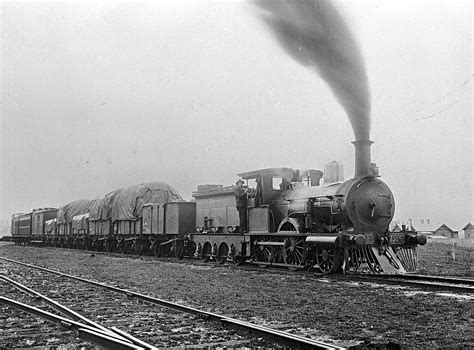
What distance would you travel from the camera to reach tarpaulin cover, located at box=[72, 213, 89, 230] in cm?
3233

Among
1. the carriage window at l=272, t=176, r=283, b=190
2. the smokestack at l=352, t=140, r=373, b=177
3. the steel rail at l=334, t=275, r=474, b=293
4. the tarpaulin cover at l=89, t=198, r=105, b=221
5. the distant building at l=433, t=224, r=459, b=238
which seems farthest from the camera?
the distant building at l=433, t=224, r=459, b=238

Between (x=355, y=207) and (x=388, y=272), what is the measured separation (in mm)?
1760

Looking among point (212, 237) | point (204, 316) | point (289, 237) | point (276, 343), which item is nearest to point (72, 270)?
point (212, 237)

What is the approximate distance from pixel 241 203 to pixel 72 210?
2218cm

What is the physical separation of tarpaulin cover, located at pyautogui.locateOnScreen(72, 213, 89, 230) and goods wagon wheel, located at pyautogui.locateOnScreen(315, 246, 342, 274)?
70.8 ft

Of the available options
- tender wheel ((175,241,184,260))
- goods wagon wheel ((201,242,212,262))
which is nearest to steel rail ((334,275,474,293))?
goods wagon wheel ((201,242,212,262))

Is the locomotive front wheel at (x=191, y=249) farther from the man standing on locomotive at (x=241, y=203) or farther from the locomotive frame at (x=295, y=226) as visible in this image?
the man standing on locomotive at (x=241, y=203)

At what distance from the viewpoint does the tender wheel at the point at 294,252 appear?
14.1 m

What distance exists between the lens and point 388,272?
42.0ft

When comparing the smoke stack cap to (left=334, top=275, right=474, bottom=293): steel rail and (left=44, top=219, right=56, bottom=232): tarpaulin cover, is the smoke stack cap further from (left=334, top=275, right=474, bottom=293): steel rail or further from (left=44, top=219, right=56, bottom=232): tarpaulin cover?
(left=44, top=219, right=56, bottom=232): tarpaulin cover

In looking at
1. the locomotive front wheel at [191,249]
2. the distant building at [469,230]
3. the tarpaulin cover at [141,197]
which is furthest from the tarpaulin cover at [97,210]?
the distant building at [469,230]

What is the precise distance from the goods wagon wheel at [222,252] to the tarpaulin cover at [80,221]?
16216 mm

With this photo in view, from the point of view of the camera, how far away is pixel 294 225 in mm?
14375

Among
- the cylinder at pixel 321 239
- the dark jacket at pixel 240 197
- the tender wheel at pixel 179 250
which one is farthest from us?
the tender wheel at pixel 179 250
